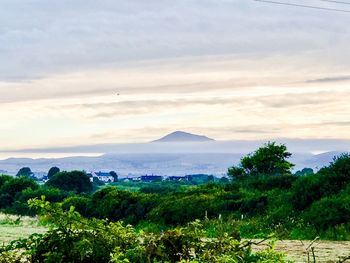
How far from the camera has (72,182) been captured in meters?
106

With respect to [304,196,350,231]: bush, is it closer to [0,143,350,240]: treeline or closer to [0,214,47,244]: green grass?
[0,143,350,240]: treeline

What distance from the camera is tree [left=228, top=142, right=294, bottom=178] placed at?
261 ft

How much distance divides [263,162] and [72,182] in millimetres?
37413

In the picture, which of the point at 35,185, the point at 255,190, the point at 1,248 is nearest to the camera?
the point at 1,248

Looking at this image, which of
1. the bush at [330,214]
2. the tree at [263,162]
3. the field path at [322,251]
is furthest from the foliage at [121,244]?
the tree at [263,162]

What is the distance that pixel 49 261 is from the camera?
201 inches

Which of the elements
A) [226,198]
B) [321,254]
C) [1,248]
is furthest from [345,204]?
[1,248]

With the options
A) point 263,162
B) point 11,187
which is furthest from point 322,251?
point 11,187

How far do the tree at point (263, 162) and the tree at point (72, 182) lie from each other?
1286 inches

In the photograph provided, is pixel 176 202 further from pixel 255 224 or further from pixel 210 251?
pixel 210 251

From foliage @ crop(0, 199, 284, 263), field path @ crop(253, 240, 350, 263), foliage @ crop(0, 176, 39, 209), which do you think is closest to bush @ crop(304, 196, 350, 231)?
field path @ crop(253, 240, 350, 263)

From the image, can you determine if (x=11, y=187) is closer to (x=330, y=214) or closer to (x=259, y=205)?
(x=259, y=205)

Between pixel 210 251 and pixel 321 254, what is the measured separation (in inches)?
781

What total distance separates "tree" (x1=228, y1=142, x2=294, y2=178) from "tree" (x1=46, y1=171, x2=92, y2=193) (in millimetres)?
32674
